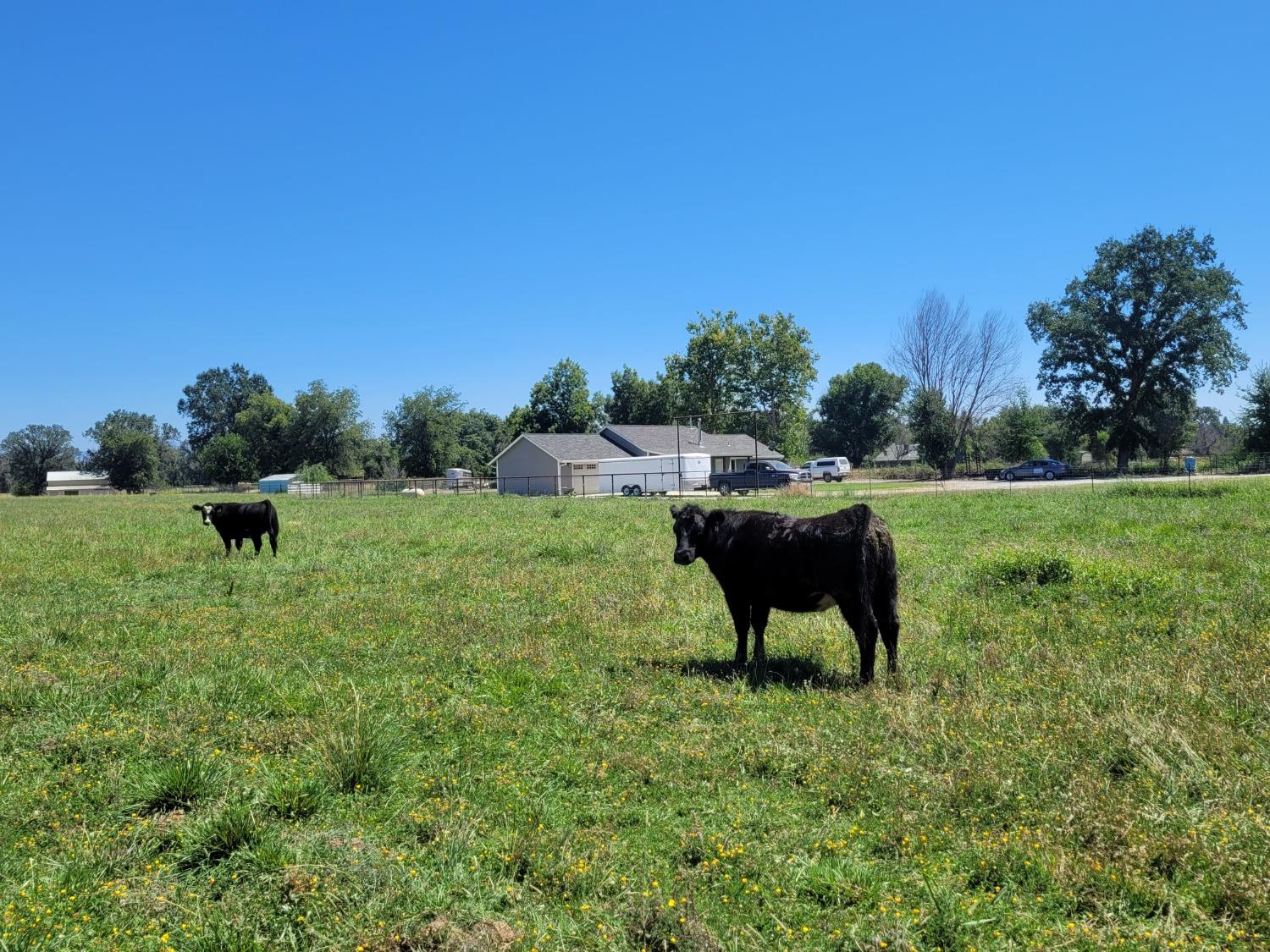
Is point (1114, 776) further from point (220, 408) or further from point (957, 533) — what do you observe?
point (220, 408)

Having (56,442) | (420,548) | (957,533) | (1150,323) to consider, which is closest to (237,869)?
(420,548)

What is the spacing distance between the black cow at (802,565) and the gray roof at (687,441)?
5917 cm

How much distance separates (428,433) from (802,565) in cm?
8147

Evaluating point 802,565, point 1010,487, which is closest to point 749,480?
point 1010,487

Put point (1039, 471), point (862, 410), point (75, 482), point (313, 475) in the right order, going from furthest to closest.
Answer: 1. point (75, 482)
2. point (862, 410)
3. point (313, 475)
4. point (1039, 471)

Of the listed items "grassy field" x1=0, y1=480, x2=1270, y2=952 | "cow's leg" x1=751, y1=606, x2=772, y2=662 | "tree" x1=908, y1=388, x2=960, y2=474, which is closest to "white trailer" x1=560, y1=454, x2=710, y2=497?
"tree" x1=908, y1=388, x2=960, y2=474

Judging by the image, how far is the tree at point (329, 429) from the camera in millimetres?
91688

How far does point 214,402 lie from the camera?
138 m

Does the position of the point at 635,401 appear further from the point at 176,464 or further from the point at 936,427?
the point at 176,464

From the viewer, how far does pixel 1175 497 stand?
26359mm

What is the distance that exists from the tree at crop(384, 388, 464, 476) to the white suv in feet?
132

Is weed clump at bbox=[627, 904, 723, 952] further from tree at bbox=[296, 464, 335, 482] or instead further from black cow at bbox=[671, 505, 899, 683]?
tree at bbox=[296, 464, 335, 482]

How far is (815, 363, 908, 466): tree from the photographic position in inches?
4355

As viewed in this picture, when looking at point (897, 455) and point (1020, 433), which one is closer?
point (1020, 433)
